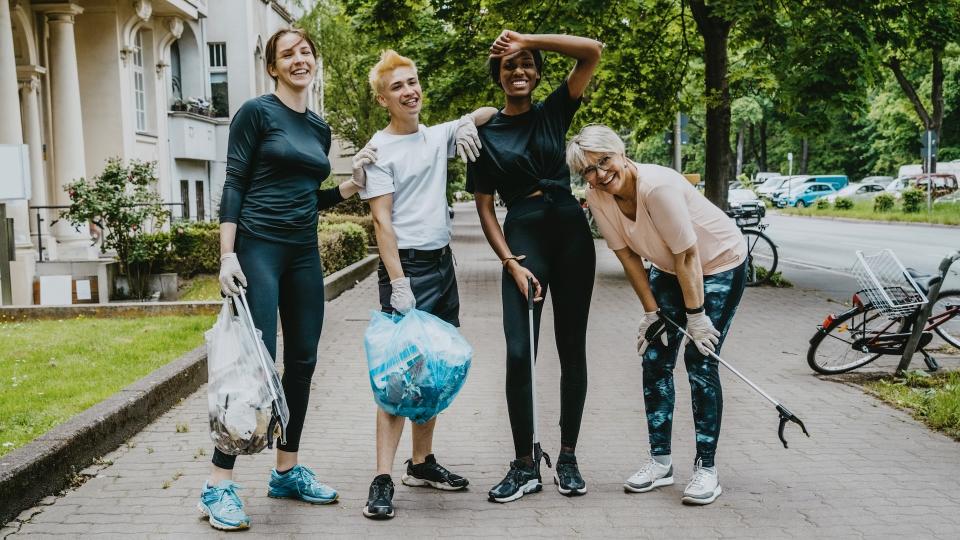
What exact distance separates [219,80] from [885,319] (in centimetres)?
2514

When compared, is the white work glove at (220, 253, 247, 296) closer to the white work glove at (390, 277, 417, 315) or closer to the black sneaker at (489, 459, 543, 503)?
the white work glove at (390, 277, 417, 315)

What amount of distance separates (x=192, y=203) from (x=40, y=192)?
33.2 feet

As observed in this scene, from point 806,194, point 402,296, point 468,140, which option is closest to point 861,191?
point 806,194

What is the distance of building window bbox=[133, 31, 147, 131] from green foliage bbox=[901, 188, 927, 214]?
27.2m

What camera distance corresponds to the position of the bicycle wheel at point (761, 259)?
14594 millimetres

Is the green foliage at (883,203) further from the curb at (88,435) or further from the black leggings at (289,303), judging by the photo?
the black leggings at (289,303)

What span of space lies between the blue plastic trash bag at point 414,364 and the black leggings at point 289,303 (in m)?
0.38

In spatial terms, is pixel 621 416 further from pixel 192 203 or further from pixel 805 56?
pixel 192 203

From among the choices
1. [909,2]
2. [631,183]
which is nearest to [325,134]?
[631,183]

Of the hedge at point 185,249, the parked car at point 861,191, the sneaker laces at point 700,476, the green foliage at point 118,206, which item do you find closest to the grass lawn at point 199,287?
the hedge at point 185,249

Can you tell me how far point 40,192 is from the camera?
54.5 ft

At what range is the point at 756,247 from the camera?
15.1 m

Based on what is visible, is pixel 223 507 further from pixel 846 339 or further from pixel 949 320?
pixel 949 320

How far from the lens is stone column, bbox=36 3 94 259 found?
17688 millimetres
